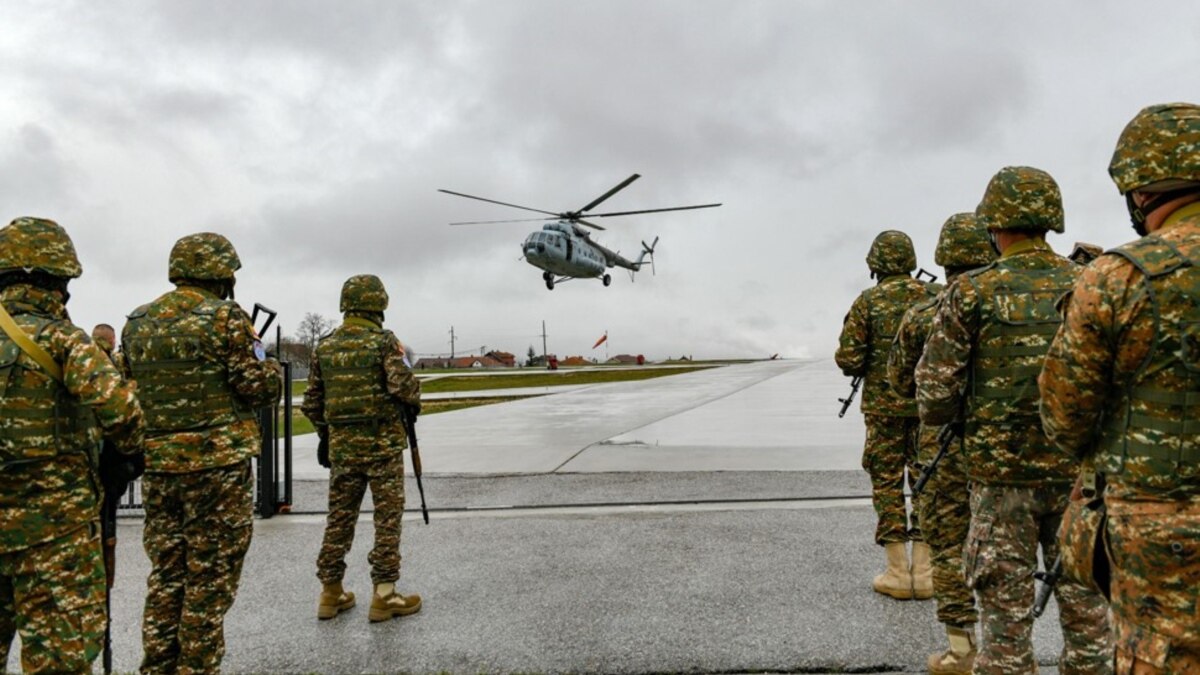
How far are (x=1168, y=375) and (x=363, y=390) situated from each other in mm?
3912

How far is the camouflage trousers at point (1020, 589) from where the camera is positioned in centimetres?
247

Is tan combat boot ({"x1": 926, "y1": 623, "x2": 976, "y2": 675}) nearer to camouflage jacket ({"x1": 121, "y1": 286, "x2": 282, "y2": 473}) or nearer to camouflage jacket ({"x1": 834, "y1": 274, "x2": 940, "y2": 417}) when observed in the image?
camouflage jacket ({"x1": 834, "y1": 274, "x2": 940, "y2": 417})

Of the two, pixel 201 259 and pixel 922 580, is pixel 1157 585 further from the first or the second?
pixel 201 259

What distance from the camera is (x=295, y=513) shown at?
6961mm

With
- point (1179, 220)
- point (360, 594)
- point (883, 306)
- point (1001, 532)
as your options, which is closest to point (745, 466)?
point (883, 306)

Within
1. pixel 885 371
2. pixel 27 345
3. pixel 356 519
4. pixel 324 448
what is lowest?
pixel 356 519

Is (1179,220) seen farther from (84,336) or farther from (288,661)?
(288,661)

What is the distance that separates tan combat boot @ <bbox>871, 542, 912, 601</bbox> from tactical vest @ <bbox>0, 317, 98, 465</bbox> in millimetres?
4348

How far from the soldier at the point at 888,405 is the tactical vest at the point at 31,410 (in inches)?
165

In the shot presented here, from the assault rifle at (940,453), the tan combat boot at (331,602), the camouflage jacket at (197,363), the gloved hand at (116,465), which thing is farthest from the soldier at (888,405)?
the gloved hand at (116,465)

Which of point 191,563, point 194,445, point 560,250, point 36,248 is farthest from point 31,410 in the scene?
point 560,250

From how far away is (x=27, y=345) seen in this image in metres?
2.50

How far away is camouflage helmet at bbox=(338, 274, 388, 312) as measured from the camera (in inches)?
171

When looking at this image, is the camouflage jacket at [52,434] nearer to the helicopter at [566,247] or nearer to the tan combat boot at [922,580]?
the tan combat boot at [922,580]
